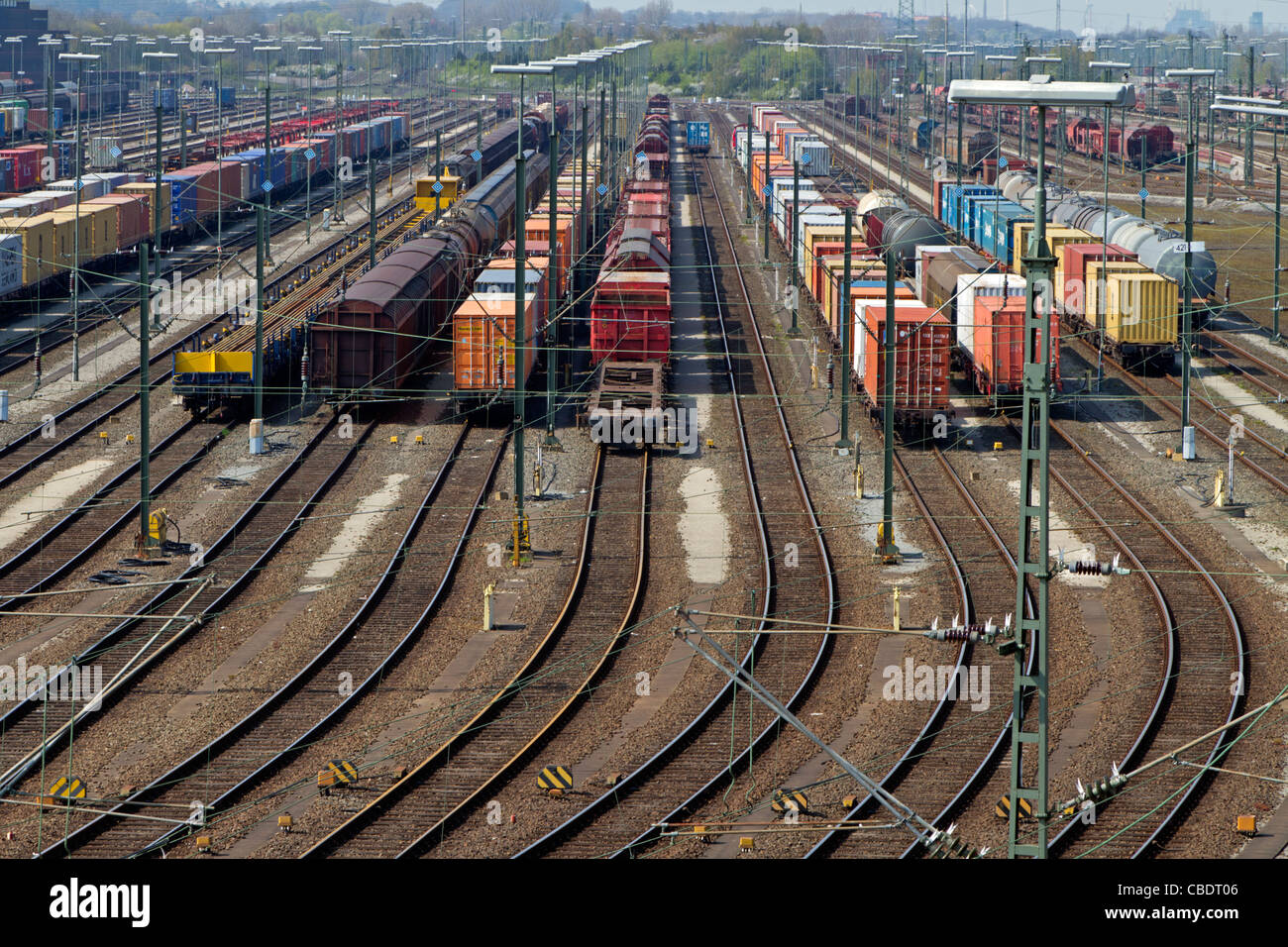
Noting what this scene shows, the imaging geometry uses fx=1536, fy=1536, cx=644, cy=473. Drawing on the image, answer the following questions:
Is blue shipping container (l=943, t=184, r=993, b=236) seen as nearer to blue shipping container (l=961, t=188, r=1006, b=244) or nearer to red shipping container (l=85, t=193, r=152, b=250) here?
blue shipping container (l=961, t=188, r=1006, b=244)

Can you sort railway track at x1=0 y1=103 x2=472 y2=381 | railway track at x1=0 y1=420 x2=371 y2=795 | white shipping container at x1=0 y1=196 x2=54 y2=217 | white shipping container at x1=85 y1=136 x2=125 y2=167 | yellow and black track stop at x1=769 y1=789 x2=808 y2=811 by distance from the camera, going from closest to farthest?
yellow and black track stop at x1=769 y1=789 x2=808 y2=811 < railway track at x1=0 y1=420 x2=371 y2=795 < railway track at x1=0 y1=103 x2=472 y2=381 < white shipping container at x1=0 y1=196 x2=54 y2=217 < white shipping container at x1=85 y1=136 x2=125 y2=167

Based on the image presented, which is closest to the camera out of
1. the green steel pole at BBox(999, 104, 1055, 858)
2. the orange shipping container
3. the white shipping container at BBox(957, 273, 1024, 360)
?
the green steel pole at BBox(999, 104, 1055, 858)

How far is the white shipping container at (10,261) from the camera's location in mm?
45531

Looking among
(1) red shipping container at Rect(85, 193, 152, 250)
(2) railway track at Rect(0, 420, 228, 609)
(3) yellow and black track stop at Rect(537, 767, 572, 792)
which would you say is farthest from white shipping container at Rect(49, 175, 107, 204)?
(3) yellow and black track stop at Rect(537, 767, 572, 792)

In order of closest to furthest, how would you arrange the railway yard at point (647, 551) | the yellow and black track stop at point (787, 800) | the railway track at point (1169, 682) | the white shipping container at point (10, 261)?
1. the railway track at point (1169, 682)
2. the railway yard at point (647, 551)
3. the yellow and black track stop at point (787, 800)
4. the white shipping container at point (10, 261)

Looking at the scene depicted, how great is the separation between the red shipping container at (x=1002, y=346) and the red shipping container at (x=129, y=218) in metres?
33.1

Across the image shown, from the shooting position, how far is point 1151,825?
626 inches

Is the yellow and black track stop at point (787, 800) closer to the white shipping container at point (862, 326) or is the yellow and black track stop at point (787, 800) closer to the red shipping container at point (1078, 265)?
the white shipping container at point (862, 326)

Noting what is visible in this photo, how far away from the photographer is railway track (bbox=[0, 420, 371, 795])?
60.6 feet

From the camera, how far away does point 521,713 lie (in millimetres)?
19250

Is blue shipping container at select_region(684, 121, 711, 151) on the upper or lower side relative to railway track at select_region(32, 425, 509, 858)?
upper

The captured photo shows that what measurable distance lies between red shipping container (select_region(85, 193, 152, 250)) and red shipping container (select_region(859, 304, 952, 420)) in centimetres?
3269

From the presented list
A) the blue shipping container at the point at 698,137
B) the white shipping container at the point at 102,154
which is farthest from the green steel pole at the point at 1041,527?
the blue shipping container at the point at 698,137

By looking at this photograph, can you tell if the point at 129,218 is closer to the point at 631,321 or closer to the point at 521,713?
the point at 631,321
